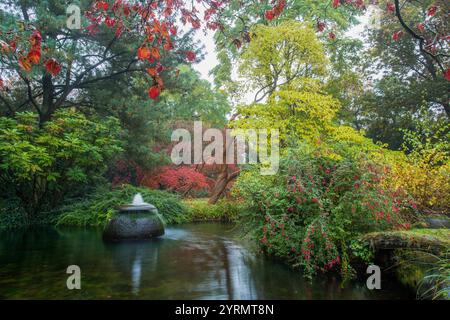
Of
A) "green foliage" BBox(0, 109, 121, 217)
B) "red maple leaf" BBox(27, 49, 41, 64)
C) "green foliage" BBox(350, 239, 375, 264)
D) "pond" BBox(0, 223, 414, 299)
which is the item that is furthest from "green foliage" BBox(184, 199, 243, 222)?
"red maple leaf" BBox(27, 49, 41, 64)

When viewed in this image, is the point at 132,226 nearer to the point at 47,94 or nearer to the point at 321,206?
the point at 321,206

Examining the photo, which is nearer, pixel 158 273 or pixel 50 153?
pixel 158 273

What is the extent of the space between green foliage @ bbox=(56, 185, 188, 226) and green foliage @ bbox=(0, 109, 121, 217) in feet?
2.79

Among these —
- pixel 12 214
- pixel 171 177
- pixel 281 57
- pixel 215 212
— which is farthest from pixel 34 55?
pixel 171 177

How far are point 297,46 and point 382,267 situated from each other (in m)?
8.96

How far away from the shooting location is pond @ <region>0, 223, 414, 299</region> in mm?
3877

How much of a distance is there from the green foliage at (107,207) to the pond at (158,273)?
2.79m

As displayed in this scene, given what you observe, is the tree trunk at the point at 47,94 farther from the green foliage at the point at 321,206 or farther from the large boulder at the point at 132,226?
the green foliage at the point at 321,206

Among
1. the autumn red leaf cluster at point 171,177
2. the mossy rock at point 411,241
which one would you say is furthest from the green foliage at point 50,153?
the mossy rock at point 411,241

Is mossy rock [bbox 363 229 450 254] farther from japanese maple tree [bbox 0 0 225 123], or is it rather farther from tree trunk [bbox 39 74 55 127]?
tree trunk [bbox 39 74 55 127]

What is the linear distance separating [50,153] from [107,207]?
95.7 inches

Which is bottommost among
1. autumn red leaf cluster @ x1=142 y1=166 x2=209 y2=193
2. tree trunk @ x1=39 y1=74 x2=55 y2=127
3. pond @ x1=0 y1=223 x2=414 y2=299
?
pond @ x1=0 y1=223 x2=414 y2=299

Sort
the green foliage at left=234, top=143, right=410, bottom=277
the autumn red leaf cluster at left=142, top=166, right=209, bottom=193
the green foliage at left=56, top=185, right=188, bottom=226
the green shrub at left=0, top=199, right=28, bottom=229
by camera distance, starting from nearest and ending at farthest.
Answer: the green foliage at left=234, top=143, right=410, bottom=277
the green shrub at left=0, top=199, right=28, bottom=229
the green foliage at left=56, top=185, right=188, bottom=226
the autumn red leaf cluster at left=142, top=166, right=209, bottom=193

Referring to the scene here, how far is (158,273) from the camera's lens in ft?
15.7
